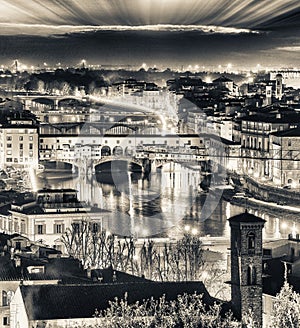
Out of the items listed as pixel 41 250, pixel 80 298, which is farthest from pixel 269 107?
pixel 80 298

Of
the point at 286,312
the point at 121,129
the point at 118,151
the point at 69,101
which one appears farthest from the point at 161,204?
the point at 69,101

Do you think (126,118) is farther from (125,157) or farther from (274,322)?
(274,322)

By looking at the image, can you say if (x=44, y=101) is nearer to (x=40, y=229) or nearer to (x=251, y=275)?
(x=40, y=229)

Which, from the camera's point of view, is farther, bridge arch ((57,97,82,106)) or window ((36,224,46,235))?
bridge arch ((57,97,82,106))

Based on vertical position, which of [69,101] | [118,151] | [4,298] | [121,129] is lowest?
[118,151]

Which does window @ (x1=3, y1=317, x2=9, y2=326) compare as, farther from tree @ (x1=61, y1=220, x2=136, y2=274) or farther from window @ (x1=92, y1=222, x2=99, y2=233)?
window @ (x1=92, y1=222, x2=99, y2=233)

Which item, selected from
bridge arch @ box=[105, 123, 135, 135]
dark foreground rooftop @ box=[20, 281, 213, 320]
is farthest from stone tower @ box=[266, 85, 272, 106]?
dark foreground rooftop @ box=[20, 281, 213, 320]
